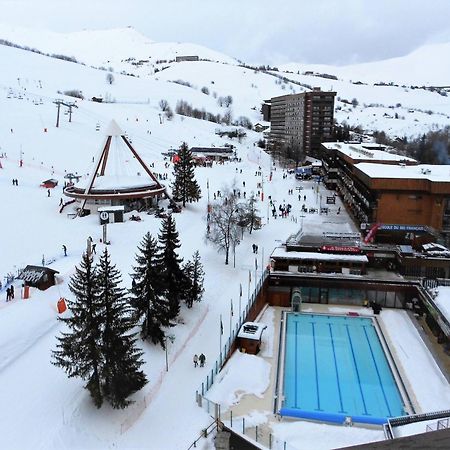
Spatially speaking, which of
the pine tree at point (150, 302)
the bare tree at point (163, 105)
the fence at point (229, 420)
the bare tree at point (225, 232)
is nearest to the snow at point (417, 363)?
the fence at point (229, 420)

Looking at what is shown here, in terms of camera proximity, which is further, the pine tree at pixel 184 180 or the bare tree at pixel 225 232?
the pine tree at pixel 184 180

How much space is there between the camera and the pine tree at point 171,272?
2275 cm

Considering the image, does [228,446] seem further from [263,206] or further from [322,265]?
[263,206]

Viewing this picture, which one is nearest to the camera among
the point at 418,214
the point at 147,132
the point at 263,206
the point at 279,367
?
the point at 279,367

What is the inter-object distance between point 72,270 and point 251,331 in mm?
10017

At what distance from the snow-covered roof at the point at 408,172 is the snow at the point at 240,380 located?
2058cm

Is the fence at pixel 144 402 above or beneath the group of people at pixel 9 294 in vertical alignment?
beneath

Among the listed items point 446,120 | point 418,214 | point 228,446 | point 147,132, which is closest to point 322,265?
point 418,214

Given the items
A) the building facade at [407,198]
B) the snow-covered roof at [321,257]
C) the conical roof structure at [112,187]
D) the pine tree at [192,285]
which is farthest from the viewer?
the conical roof structure at [112,187]

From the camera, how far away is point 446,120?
158000mm

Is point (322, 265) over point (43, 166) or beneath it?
beneath

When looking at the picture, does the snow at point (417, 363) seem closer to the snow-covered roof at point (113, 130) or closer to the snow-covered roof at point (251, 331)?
the snow-covered roof at point (251, 331)

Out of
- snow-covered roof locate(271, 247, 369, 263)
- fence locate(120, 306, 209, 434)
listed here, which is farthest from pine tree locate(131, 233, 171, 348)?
snow-covered roof locate(271, 247, 369, 263)

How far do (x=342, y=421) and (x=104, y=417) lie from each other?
824cm
